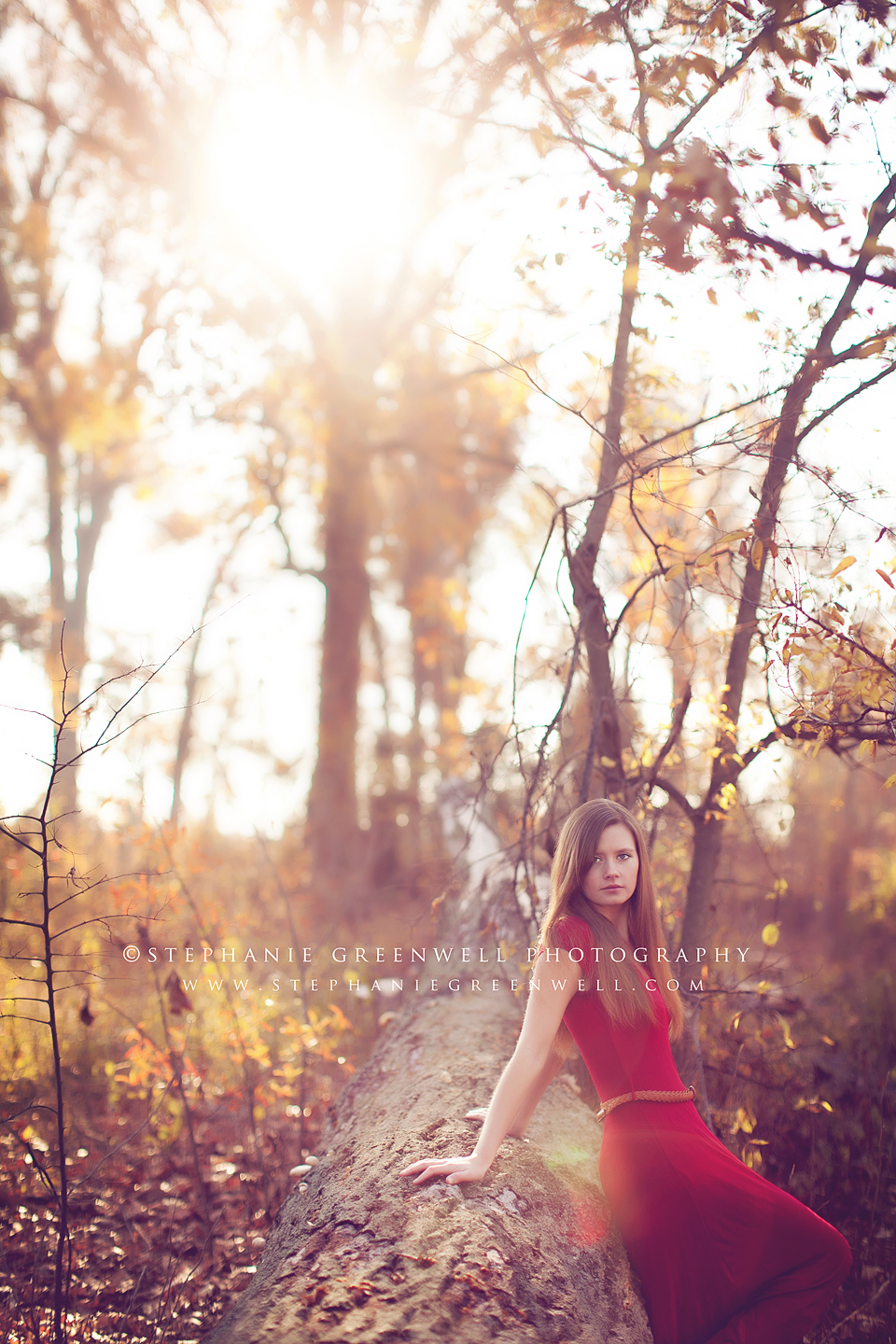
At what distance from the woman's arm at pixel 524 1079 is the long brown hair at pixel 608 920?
94 millimetres

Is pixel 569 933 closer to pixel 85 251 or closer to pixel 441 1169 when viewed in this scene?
pixel 441 1169

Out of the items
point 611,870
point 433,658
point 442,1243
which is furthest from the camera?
point 433,658

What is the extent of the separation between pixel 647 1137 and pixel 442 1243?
0.66 metres

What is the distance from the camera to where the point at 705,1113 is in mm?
2918

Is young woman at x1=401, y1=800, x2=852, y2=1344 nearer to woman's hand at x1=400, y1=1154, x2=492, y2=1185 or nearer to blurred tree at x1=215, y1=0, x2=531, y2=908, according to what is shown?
woman's hand at x1=400, y1=1154, x2=492, y2=1185

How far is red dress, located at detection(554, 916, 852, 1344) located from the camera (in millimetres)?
1919

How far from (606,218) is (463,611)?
4.97m

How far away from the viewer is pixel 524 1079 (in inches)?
81.9

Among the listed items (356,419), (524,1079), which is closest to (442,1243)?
(524,1079)

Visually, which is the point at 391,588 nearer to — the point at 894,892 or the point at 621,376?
the point at 894,892

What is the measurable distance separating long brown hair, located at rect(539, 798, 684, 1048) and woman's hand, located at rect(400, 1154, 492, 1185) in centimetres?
49

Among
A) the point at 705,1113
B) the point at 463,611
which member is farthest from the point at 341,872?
the point at 705,1113

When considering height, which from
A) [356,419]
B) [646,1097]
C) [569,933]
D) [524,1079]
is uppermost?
[356,419]

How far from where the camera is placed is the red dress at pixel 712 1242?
192cm
